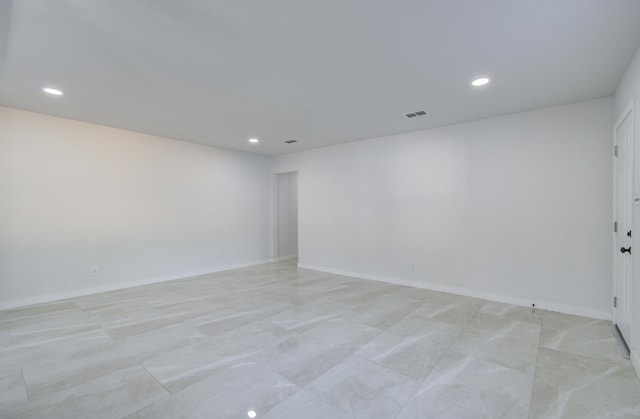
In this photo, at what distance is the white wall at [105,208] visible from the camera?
4.11m

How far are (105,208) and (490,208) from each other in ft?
19.9

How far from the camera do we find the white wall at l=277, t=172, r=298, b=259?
7859mm

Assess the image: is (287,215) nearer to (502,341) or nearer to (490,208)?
(490,208)

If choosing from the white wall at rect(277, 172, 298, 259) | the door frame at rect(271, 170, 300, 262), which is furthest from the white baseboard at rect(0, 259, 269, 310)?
the white wall at rect(277, 172, 298, 259)

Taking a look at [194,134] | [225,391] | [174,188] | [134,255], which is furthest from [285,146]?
[225,391]

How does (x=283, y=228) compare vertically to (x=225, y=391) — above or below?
above

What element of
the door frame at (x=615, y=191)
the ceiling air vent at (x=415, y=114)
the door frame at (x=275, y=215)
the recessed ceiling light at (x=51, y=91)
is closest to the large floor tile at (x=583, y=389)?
the door frame at (x=615, y=191)

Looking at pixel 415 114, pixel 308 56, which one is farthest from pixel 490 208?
pixel 308 56

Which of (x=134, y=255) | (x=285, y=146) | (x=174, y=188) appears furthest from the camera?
(x=285, y=146)

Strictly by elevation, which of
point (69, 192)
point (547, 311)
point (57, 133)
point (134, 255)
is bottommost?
point (547, 311)

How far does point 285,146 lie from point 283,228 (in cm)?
246

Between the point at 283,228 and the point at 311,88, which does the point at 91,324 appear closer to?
the point at 311,88

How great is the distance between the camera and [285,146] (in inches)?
252

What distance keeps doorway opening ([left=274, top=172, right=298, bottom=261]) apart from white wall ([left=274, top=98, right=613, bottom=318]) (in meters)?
1.90
